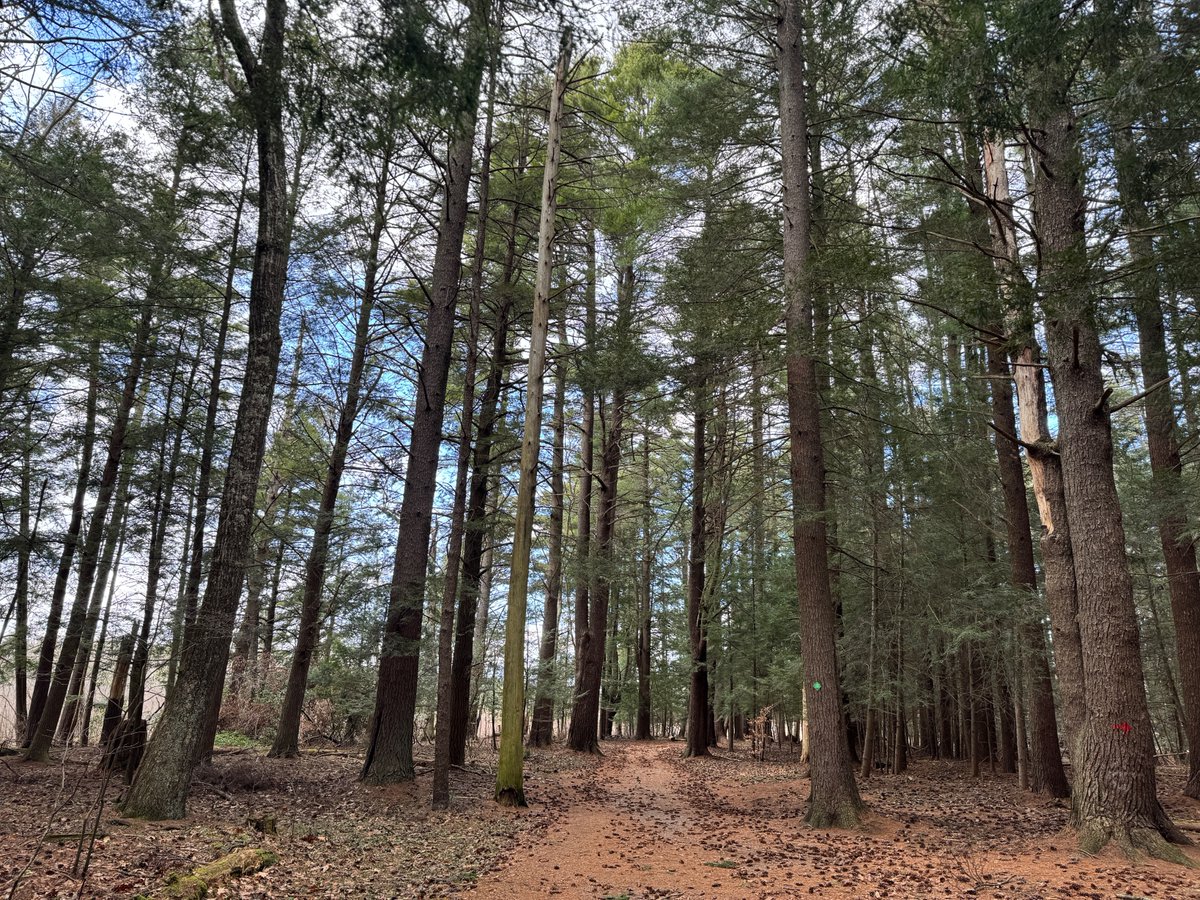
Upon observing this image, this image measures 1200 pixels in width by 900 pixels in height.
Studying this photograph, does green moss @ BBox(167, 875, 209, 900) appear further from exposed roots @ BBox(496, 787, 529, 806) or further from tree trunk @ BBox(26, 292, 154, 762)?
tree trunk @ BBox(26, 292, 154, 762)

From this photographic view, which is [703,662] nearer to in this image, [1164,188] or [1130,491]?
[1130,491]

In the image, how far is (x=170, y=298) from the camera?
940cm

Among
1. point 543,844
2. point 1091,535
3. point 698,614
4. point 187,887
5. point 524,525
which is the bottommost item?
point 543,844

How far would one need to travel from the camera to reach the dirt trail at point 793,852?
5.07 m

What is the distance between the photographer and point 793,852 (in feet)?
21.0

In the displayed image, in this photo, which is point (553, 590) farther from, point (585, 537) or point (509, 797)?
point (509, 797)

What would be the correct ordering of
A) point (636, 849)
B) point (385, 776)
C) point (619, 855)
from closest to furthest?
point (619, 855) → point (636, 849) → point (385, 776)

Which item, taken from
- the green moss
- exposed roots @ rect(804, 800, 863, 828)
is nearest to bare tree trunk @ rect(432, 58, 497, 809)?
the green moss

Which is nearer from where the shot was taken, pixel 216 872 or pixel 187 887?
pixel 187 887

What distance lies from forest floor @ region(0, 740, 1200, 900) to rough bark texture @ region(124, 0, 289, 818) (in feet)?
1.51

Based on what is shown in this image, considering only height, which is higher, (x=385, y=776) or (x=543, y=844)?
(x=385, y=776)

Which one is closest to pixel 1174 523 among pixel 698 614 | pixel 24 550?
pixel 698 614

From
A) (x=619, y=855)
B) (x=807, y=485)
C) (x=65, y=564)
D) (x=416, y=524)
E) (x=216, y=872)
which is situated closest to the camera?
(x=216, y=872)

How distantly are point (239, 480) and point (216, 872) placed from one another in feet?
12.5
